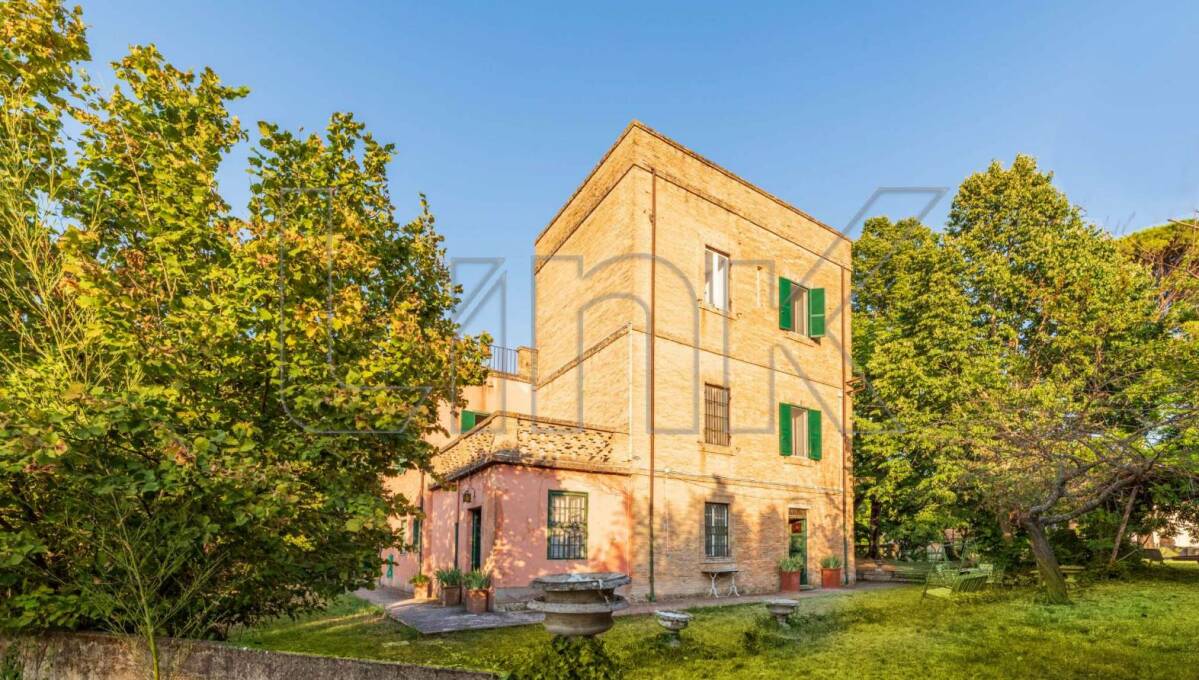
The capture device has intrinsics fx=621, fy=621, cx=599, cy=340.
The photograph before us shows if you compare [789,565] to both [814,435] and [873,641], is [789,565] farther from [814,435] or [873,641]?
[873,641]

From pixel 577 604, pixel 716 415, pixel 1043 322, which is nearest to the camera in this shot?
pixel 577 604

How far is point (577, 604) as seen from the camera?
6156 millimetres

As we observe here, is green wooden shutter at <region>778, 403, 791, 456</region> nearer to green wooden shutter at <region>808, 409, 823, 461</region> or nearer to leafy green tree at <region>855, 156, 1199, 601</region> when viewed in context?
green wooden shutter at <region>808, 409, 823, 461</region>

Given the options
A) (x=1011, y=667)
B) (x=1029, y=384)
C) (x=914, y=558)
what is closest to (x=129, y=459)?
(x=1011, y=667)

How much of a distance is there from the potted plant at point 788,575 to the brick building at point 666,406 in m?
0.25

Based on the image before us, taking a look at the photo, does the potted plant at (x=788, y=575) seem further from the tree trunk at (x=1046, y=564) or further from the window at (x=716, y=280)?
the window at (x=716, y=280)

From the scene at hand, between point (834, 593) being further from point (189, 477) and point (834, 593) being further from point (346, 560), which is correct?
point (189, 477)

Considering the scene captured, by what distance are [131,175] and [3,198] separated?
0.99 meters

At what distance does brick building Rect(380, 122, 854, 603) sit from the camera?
13773mm

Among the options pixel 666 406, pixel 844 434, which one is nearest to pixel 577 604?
pixel 666 406

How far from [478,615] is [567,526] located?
2.65 metres

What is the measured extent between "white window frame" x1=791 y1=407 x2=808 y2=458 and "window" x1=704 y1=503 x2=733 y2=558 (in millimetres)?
3563

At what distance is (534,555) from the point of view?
1315 centimetres

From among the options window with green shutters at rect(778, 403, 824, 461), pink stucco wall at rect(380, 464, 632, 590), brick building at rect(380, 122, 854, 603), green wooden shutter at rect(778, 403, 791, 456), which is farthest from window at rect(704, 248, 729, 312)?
pink stucco wall at rect(380, 464, 632, 590)
